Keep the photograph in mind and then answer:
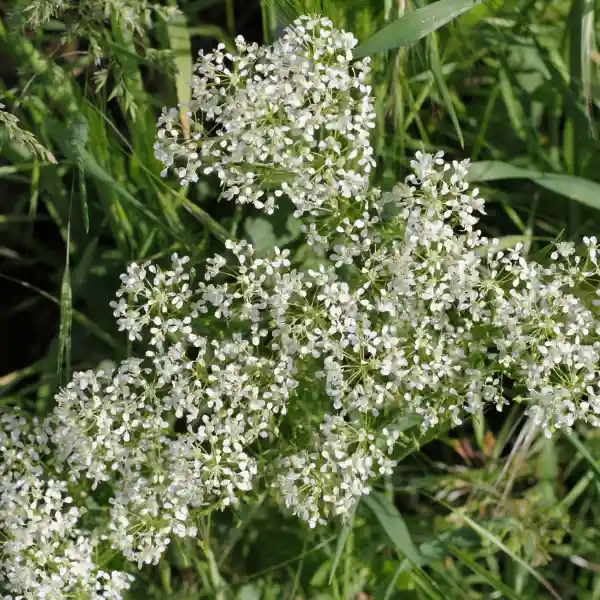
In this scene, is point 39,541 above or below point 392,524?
above

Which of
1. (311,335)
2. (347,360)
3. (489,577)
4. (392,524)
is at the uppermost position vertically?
(311,335)

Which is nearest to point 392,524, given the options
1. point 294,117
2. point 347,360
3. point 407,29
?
point 347,360

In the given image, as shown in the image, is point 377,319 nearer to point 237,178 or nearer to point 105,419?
point 237,178

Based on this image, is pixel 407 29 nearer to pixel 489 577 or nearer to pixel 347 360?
pixel 347 360

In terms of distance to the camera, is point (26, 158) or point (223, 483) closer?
point (223, 483)

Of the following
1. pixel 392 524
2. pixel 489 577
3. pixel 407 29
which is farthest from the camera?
pixel 392 524

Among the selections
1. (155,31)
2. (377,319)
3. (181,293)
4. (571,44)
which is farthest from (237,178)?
(571,44)

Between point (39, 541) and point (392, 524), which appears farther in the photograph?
point (392, 524)

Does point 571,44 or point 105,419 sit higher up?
point 571,44

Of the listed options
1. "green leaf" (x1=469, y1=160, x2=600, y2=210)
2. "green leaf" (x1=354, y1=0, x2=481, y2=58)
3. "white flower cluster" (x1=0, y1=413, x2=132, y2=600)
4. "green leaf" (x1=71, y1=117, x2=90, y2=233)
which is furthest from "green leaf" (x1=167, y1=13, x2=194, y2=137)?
"white flower cluster" (x1=0, y1=413, x2=132, y2=600)
